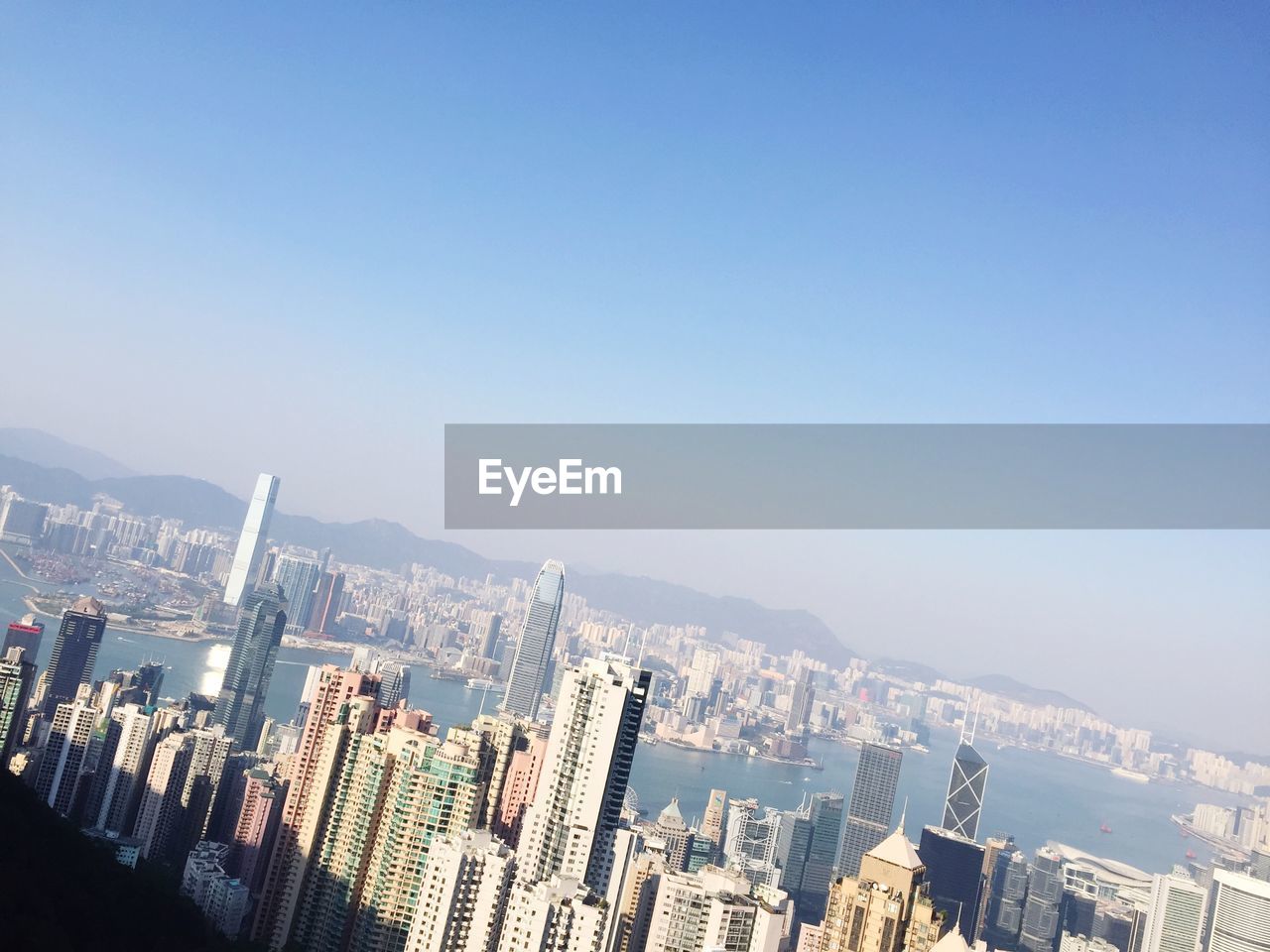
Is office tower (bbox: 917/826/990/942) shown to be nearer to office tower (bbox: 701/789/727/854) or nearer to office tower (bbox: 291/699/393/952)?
office tower (bbox: 701/789/727/854)

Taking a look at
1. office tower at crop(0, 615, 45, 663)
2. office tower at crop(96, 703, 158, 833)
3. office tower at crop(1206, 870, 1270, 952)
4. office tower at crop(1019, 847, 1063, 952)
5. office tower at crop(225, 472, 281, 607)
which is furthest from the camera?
office tower at crop(225, 472, 281, 607)

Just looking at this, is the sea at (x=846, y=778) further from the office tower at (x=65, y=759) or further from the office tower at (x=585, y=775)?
the office tower at (x=585, y=775)

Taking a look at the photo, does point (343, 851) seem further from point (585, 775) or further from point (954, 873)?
point (954, 873)

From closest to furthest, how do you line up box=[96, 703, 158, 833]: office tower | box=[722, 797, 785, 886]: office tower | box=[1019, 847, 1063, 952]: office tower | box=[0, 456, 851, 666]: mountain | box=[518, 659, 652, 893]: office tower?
box=[518, 659, 652, 893]: office tower, box=[96, 703, 158, 833]: office tower, box=[722, 797, 785, 886]: office tower, box=[1019, 847, 1063, 952]: office tower, box=[0, 456, 851, 666]: mountain

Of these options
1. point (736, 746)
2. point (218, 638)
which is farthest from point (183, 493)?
point (736, 746)

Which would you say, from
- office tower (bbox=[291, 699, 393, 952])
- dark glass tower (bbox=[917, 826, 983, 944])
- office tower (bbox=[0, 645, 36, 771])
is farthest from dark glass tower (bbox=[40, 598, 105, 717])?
dark glass tower (bbox=[917, 826, 983, 944])
